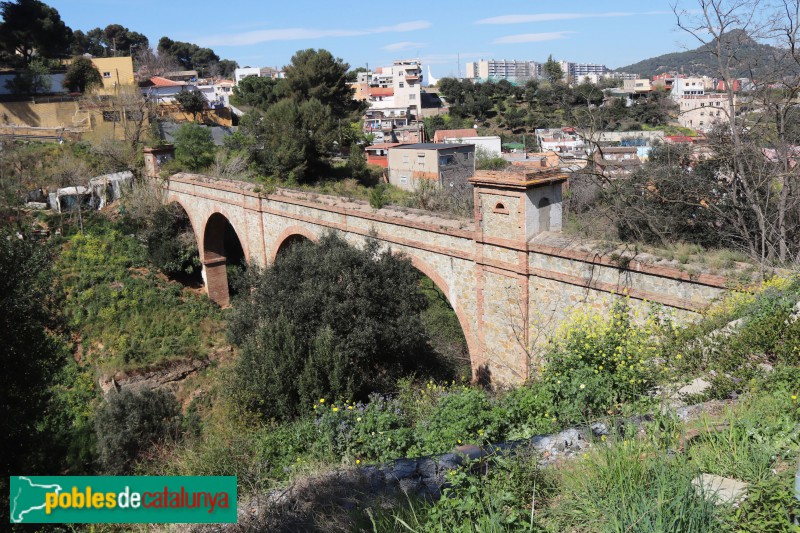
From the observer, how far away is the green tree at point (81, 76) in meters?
41.7

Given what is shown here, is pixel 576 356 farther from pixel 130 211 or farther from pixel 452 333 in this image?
pixel 130 211

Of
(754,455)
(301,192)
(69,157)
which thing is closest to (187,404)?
(301,192)

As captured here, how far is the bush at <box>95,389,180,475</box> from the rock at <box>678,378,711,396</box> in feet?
33.3

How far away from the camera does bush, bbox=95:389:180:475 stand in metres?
11.8

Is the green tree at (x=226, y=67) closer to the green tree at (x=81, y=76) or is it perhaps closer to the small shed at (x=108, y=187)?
the green tree at (x=81, y=76)

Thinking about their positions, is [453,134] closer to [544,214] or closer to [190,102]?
[190,102]

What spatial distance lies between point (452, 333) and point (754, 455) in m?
15.7

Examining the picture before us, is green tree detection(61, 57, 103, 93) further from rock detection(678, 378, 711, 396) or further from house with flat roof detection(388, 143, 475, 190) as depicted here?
rock detection(678, 378, 711, 396)

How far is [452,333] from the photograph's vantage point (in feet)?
61.7

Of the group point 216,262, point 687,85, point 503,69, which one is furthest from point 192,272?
point 503,69

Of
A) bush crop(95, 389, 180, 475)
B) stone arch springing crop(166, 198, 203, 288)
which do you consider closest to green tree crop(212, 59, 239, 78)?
stone arch springing crop(166, 198, 203, 288)

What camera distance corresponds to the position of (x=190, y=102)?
43531 millimetres

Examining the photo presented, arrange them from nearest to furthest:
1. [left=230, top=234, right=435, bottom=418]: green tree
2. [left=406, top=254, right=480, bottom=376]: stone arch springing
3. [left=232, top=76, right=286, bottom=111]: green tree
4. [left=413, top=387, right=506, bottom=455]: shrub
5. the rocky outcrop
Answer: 1. [left=413, top=387, right=506, bottom=455]: shrub
2. [left=230, top=234, right=435, bottom=418]: green tree
3. [left=406, top=254, right=480, bottom=376]: stone arch springing
4. the rocky outcrop
5. [left=232, top=76, right=286, bottom=111]: green tree

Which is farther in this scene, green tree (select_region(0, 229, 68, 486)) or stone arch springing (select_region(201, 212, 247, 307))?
stone arch springing (select_region(201, 212, 247, 307))
